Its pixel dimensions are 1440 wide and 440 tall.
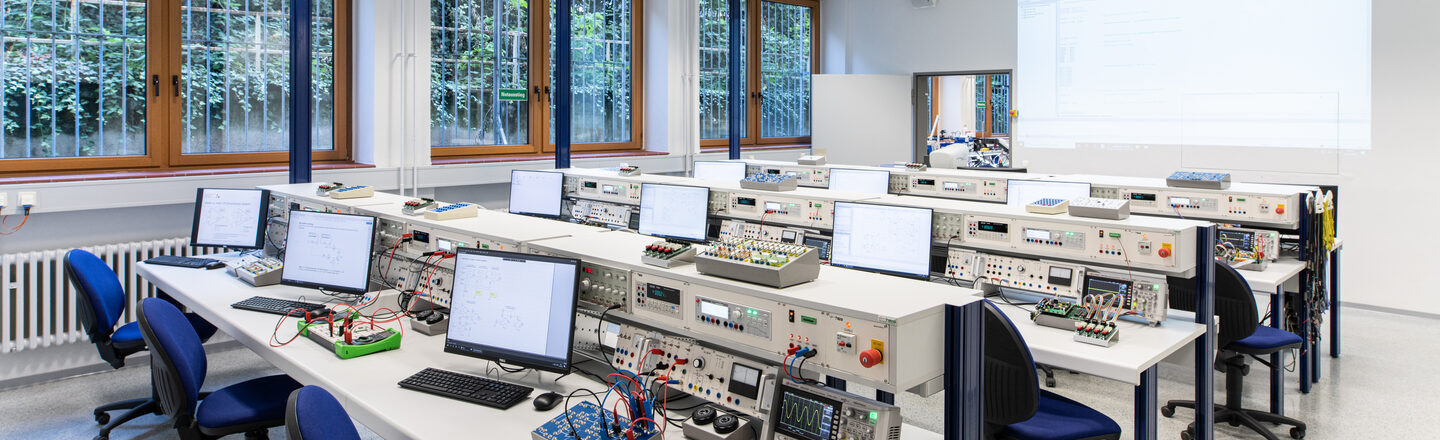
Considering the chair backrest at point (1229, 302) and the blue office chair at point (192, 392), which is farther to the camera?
the chair backrest at point (1229, 302)

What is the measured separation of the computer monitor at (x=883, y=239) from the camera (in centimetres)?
352

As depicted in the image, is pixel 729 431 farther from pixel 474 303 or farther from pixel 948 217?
pixel 948 217

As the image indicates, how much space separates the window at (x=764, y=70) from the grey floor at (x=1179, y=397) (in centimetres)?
478

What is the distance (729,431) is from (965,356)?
53 cm

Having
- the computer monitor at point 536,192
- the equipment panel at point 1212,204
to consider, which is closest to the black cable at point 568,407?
the computer monitor at point 536,192

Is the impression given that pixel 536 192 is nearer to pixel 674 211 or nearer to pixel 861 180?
pixel 674 211

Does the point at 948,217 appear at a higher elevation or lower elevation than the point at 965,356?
higher

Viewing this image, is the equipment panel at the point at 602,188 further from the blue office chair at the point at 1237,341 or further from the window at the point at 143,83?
the blue office chair at the point at 1237,341

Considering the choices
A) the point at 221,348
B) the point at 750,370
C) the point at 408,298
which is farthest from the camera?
the point at 221,348

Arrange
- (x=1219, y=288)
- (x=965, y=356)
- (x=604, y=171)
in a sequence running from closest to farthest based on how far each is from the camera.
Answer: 1. (x=965, y=356)
2. (x=1219, y=288)
3. (x=604, y=171)

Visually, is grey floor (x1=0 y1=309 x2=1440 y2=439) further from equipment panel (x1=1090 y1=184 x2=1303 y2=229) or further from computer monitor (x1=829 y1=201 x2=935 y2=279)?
equipment panel (x1=1090 y1=184 x2=1303 y2=229)

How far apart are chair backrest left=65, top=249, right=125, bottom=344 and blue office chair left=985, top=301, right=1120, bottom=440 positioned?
3476mm

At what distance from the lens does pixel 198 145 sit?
5273 millimetres

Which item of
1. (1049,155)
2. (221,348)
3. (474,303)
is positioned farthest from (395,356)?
(1049,155)
